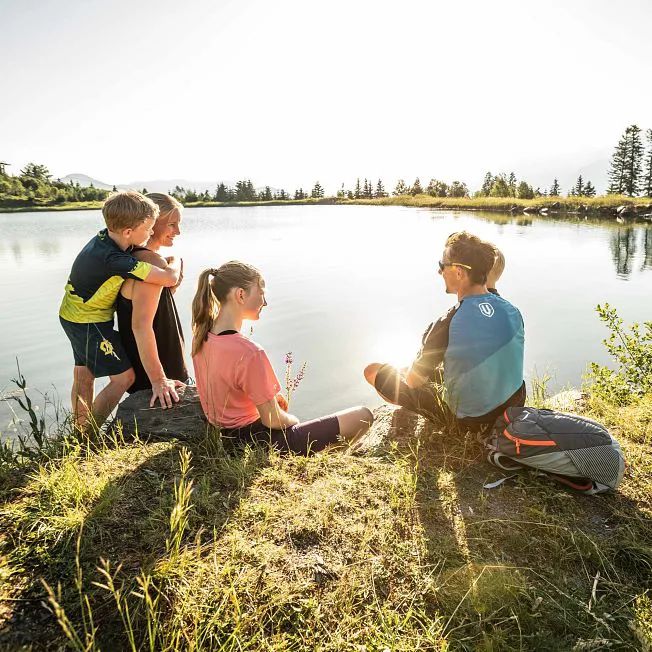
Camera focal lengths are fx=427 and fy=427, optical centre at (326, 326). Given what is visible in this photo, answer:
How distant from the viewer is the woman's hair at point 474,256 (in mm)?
3189

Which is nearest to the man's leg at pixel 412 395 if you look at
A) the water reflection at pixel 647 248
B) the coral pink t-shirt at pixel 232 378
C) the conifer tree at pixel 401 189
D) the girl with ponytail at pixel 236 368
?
the girl with ponytail at pixel 236 368

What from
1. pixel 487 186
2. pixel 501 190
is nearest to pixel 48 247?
pixel 501 190

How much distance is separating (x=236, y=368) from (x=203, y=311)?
0.49 metres

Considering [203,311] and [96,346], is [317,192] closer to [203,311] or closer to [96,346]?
[96,346]

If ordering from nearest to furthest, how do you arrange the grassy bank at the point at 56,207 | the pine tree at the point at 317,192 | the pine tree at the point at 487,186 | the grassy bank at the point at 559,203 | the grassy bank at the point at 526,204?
the grassy bank at the point at 526,204, the grassy bank at the point at 559,203, the pine tree at the point at 487,186, the grassy bank at the point at 56,207, the pine tree at the point at 317,192

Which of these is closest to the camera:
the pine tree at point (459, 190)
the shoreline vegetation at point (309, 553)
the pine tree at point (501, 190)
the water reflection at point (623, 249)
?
the shoreline vegetation at point (309, 553)

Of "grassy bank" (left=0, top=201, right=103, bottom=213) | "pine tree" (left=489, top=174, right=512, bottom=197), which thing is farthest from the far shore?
"grassy bank" (left=0, top=201, right=103, bottom=213)

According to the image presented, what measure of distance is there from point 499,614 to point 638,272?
15409 millimetres

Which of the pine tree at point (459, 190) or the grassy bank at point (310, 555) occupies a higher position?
the pine tree at point (459, 190)

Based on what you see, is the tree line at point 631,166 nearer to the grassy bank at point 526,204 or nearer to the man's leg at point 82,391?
the grassy bank at point 526,204

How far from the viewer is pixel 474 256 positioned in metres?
3.18

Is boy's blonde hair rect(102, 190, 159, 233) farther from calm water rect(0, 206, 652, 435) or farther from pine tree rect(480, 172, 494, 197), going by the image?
pine tree rect(480, 172, 494, 197)

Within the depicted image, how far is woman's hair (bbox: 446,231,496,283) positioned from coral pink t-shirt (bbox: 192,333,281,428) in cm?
164

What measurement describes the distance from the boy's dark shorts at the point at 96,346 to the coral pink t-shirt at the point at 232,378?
84cm
